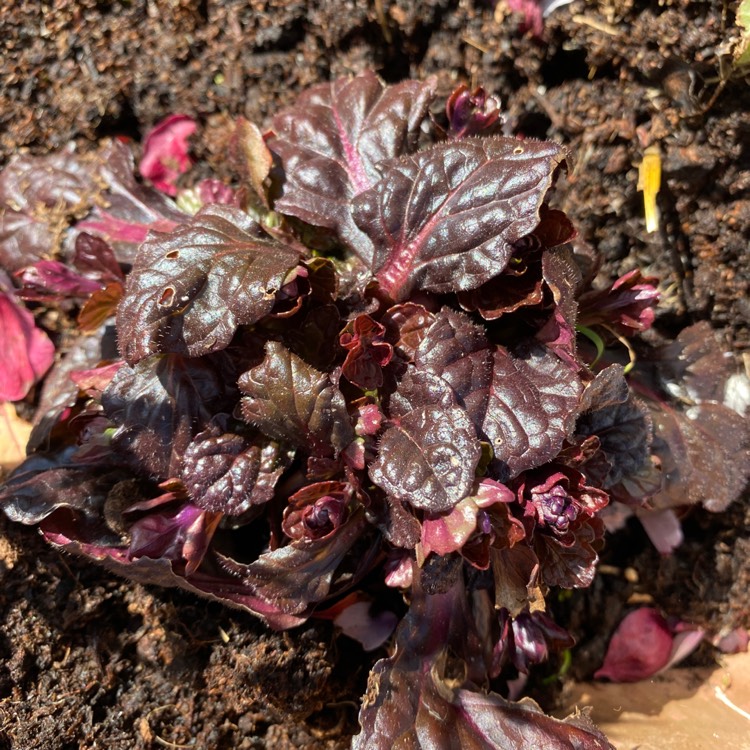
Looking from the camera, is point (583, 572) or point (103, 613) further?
point (103, 613)

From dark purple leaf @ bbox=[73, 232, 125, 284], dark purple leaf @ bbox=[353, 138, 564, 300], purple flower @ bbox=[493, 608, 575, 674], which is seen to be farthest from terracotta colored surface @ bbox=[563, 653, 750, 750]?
dark purple leaf @ bbox=[73, 232, 125, 284]

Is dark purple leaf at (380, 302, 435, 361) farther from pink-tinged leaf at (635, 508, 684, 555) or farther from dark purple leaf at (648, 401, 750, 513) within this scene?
pink-tinged leaf at (635, 508, 684, 555)

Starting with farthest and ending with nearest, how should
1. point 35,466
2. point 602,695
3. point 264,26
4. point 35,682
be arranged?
point 264,26
point 602,695
point 35,466
point 35,682

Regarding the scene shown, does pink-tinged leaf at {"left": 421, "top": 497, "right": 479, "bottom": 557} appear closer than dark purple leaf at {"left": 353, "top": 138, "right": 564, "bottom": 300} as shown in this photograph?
Yes

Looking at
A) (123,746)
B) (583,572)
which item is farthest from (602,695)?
(123,746)

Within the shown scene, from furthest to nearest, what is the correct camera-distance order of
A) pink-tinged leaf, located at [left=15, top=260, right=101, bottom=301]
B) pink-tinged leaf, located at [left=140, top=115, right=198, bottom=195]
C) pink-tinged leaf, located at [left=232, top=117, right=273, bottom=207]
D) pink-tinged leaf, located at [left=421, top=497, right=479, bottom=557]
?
pink-tinged leaf, located at [left=140, top=115, right=198, bottom=195] → pink-tinged leaf, located at [left=15, top=260, right=101, bottom=301] → pink-tinged leaf, located at [left=232, top=117, right=273, bottom=207] → pink-tinged leaf, located at [left=421, top=497, right=479, bottom=557]

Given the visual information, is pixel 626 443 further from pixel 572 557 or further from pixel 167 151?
pixel 167 151

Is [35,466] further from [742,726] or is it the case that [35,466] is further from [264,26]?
[742,726]
